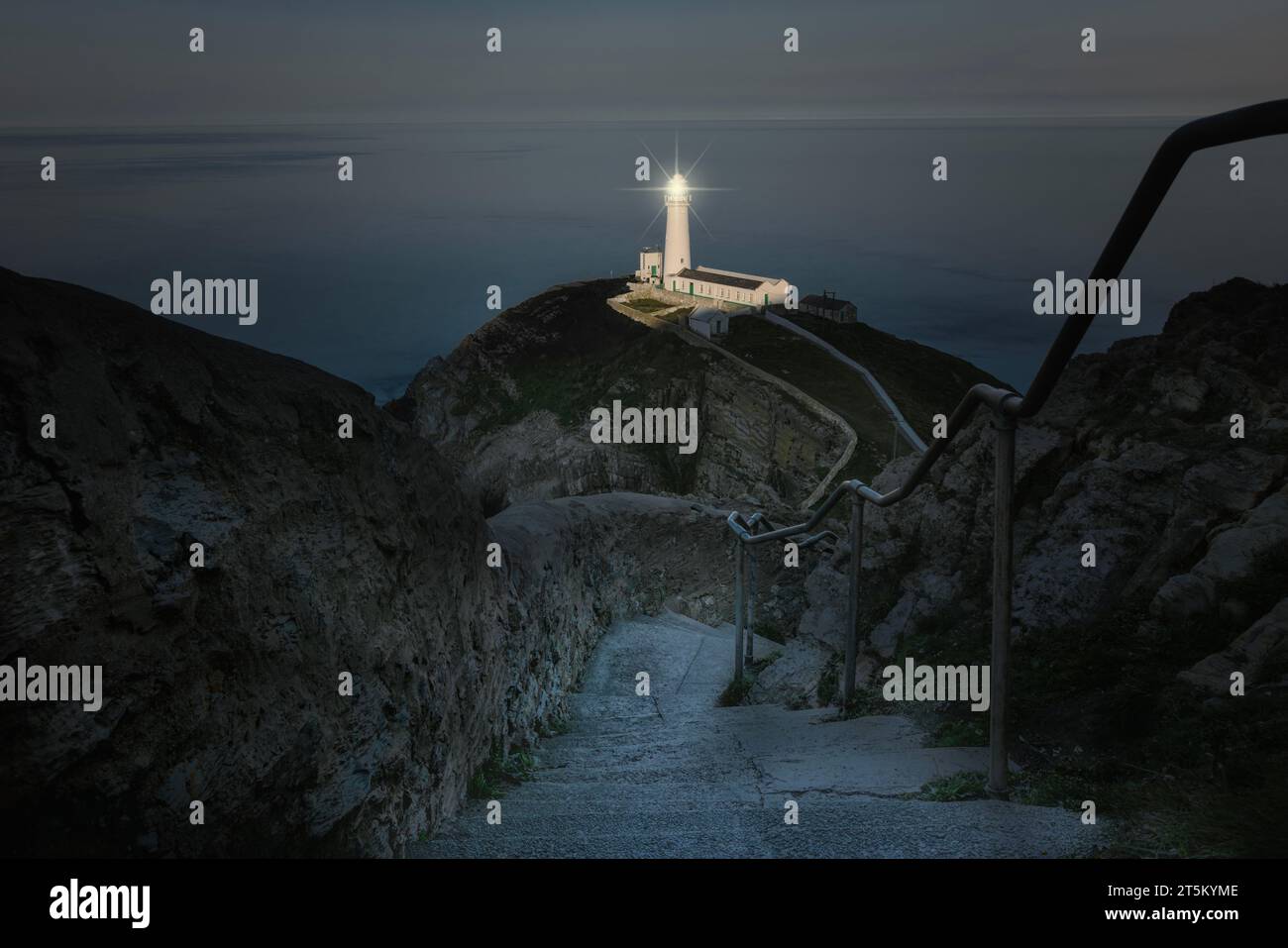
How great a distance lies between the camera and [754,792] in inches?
191

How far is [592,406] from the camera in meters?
60.3

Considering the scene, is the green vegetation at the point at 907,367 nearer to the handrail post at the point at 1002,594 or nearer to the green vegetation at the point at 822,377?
the green vegetation at the point at 822,377

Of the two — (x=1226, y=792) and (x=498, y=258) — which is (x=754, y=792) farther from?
(x=498, y=258)

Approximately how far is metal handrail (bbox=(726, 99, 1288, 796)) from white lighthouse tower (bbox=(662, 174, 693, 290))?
71755 millimetres

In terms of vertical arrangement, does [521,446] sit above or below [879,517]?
above

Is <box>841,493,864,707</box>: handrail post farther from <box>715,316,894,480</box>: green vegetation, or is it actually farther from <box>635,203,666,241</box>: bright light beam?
<box>635,203,666,241</box>: bright light beam

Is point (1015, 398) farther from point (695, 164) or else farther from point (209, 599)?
point (695, 164)

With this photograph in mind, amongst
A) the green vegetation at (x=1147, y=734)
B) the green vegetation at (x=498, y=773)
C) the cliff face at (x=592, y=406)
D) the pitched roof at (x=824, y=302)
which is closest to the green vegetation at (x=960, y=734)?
the green vegetation at (x=1147, y=734)

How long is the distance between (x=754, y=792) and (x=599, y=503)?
1458 cm

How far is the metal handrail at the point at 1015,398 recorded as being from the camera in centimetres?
261

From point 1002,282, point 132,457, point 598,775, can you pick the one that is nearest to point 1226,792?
point 598,775

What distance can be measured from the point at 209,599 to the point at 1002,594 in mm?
3329

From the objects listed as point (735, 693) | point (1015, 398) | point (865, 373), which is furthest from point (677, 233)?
point (1015, 398)
